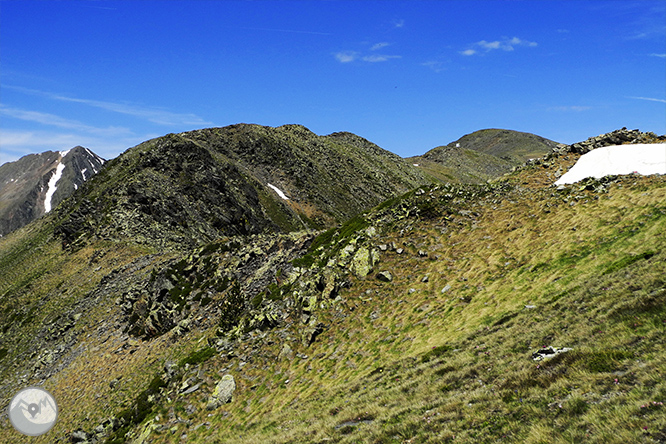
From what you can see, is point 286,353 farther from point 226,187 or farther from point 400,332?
point 226,187

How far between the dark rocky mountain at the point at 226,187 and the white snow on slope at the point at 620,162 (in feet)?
203

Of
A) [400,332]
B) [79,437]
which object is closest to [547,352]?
[400,332]

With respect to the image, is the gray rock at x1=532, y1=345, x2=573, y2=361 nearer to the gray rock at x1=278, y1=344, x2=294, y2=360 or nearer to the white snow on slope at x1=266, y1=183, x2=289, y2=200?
the gray rock at x1=278, y1=344, x2=294, y2=360

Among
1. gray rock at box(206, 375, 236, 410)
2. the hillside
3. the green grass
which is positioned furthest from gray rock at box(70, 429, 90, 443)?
gray rock at box(206, 375, 236, 410)

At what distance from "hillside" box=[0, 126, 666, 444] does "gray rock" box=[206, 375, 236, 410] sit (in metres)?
0.11

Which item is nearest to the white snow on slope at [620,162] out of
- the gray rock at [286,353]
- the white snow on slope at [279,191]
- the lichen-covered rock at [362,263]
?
the lichen-covered rock at [362,263]

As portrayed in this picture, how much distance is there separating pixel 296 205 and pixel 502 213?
107376mm

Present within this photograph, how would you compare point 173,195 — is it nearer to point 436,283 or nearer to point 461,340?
point 436,283

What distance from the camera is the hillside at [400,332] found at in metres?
11.5

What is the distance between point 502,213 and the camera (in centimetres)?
3188

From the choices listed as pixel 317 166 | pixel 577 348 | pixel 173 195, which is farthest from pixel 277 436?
pixel 317 166

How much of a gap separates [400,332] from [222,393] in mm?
12093

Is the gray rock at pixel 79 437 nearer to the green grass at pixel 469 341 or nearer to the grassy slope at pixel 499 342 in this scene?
the green grass at pixel 469 341

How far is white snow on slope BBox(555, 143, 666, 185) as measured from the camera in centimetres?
2945
